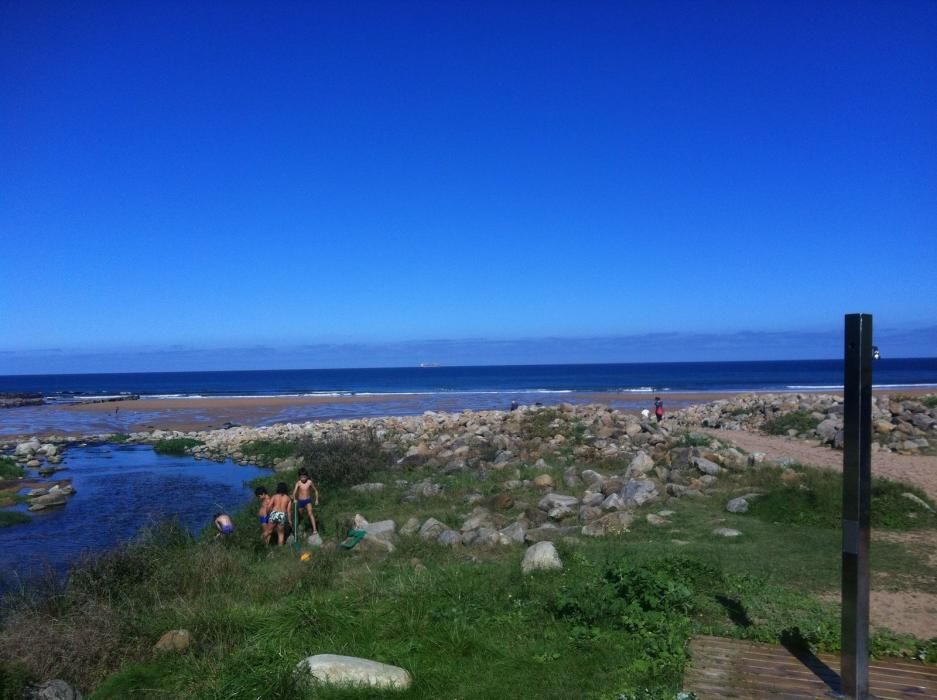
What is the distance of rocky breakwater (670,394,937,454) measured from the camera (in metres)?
18.5

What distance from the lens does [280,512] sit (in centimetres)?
1238

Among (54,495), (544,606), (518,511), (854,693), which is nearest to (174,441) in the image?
(54,495)

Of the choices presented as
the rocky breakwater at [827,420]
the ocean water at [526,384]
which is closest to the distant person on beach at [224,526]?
the rocky breakwater at [827,420]

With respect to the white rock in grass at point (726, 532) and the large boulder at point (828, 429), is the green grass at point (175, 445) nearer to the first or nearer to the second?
the large boulder at point (828, 429)

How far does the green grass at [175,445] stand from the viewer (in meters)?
29.4

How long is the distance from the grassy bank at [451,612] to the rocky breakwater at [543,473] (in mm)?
953

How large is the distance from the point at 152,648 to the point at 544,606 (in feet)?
11.8

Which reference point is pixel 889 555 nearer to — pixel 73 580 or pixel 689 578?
pixel 689 578

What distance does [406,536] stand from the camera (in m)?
11.3

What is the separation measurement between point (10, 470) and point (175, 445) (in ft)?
21.4

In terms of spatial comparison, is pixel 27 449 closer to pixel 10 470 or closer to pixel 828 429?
pixel 10 470

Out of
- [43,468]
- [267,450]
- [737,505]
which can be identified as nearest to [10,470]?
[43,468]

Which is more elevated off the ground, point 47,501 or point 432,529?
point 432,529

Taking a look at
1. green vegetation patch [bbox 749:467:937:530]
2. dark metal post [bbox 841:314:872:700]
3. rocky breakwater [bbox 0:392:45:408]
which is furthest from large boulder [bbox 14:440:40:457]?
rocky breakwater [bbox 0:392:45:408]
